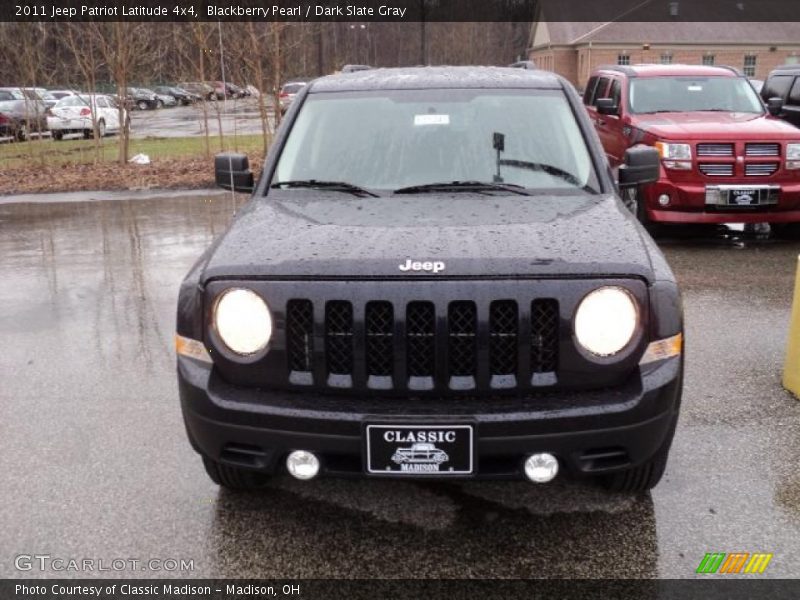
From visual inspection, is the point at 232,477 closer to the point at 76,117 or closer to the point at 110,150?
the point at 110,150

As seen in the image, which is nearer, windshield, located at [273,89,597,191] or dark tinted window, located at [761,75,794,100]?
windshield, located at [273,89,597,191]

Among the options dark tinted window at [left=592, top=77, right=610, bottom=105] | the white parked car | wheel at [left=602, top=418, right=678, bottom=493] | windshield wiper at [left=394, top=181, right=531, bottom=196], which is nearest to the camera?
wheel at [left=602, top=418, right=678, bottom=493]

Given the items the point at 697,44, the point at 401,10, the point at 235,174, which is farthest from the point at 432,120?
the point at 697,44

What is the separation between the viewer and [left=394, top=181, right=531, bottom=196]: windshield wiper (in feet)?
12.5

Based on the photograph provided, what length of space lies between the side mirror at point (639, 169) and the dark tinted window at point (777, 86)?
10399mm

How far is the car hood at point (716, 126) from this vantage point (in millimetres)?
8646

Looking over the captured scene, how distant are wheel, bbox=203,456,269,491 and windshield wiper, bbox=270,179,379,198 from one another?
1.36m

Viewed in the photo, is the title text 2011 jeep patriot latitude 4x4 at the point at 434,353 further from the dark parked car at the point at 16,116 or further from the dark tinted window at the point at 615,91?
the dark parked car at the point at 16,116

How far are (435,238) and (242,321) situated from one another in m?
0.78

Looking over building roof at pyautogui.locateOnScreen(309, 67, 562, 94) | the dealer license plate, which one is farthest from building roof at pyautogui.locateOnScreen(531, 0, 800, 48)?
the dealer license plate

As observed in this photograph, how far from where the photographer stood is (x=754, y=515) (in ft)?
11.0

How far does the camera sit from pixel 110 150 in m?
22.1

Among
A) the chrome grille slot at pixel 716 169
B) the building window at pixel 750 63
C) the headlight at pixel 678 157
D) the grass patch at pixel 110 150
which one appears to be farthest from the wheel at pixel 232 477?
the building window at pixel 750 63

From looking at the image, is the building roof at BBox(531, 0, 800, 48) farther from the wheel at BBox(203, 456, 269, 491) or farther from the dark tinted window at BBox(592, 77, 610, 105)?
the wheel at BBox(203, 456, 269, 491)
